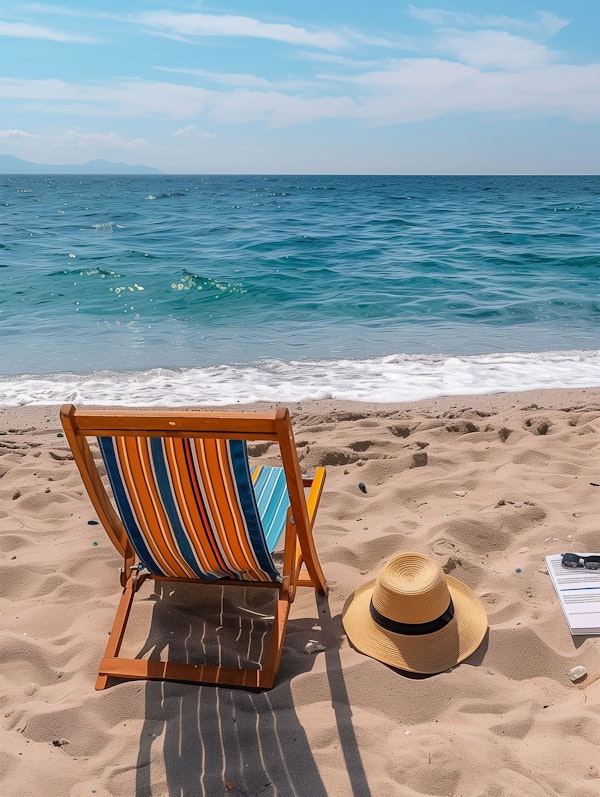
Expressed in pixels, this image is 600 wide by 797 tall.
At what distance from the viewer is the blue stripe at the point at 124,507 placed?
7.39ft

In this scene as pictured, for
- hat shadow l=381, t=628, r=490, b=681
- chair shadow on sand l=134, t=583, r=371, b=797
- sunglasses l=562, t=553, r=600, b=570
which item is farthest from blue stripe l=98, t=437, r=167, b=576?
sunglasses l=562, t=553, r=600, b=570

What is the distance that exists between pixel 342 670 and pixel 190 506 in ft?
2.62

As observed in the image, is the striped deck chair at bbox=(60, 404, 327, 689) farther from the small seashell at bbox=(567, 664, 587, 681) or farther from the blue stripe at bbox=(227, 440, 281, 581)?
the small seashell at bbox=(567, 664, 587, 681)

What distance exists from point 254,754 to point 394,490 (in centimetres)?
186

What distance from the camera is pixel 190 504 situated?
2314 mm

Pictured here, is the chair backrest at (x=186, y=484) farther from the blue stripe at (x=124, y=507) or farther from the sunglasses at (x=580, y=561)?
the sunglasses at (x=580, y=561)

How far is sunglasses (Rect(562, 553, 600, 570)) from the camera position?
284 centimetres

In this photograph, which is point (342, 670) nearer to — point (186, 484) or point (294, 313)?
point (186, 484)

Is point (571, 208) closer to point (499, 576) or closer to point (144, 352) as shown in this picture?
point (144, 352)

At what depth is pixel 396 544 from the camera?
3.18 metres

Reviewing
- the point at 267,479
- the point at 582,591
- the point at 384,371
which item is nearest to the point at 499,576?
the point at 582,591

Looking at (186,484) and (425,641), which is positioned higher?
(186,484)

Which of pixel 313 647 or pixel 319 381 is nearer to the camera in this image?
pixel 313 647

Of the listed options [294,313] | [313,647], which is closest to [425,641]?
[313,647]
